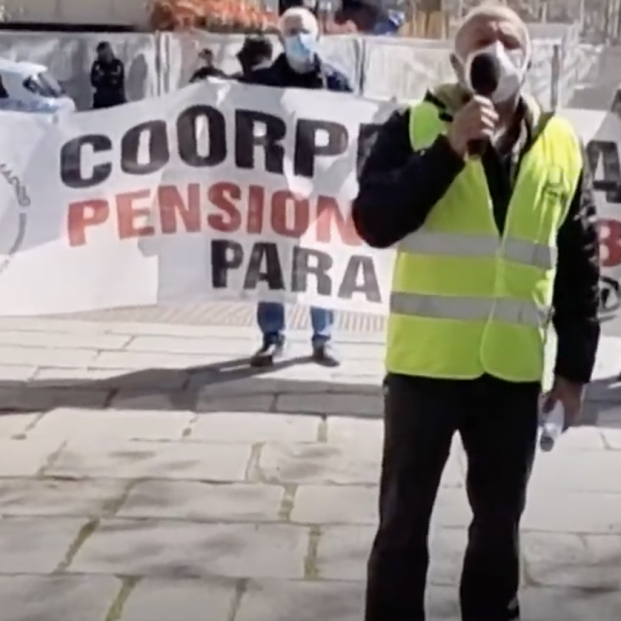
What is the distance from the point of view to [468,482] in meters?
3.89

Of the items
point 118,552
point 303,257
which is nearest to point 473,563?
point 118,552

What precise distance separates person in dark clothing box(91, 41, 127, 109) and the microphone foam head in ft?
34.9

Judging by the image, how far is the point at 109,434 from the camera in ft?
22.1

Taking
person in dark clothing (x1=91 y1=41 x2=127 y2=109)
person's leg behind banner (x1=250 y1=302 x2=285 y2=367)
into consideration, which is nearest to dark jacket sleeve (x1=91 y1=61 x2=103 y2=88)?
person in dark clothing (x1=91 y1=41 x2=127 y2=109)

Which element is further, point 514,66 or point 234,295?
point 234,295

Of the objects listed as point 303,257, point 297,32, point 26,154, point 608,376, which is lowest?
point 608,376

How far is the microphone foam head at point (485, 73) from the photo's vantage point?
11.4ft

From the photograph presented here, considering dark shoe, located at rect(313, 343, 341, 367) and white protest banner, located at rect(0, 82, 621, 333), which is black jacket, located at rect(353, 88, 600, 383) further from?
dark shoe, located at rect(313, 343, 341, 367)

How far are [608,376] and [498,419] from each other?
440 centimetres

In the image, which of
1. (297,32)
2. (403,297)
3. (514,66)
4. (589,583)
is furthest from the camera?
(297,32)

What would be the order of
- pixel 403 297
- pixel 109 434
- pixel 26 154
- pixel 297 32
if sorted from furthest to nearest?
pixel 297 32
pixel 26 154
pixel 109 434
pixel 403 297

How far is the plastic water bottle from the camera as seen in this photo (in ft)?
12.9

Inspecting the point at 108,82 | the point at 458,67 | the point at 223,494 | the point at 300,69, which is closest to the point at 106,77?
the point at 108,82

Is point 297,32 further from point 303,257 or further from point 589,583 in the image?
point 589,583
